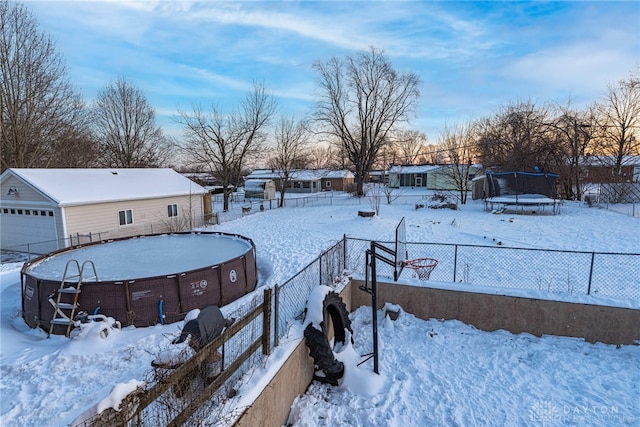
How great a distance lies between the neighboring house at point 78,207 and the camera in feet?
45.7

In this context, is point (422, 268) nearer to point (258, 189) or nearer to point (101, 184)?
point (101, 184)

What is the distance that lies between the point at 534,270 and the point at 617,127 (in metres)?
25.2

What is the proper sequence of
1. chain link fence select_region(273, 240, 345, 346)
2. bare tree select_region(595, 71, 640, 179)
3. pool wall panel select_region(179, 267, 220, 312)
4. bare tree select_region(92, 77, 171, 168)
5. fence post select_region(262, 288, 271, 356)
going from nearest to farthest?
fence post select_region(262, 288, 271, 356) < chain link fence select_region(273, 240, 345, 346) < pool wall panel select_region(179, 267, 220, 312) < bare tree select_region(595, 71, 640, 179) < bare tree select_region(92, 77, 171, 168)

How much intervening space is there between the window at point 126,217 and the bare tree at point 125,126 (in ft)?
59.5

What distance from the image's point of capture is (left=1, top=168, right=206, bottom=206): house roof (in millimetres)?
14141

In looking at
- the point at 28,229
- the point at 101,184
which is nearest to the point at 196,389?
the point at 28,229

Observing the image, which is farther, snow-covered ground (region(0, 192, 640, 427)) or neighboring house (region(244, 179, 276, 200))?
neighboring house (region(244, 179, 276, 200))

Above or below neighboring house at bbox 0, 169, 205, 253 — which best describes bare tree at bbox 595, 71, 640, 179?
above

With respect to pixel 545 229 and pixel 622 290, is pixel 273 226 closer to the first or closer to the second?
Answer: pixel 545 229

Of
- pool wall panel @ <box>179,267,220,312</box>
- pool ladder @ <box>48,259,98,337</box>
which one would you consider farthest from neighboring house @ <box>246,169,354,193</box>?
pool ladder @ <box>48,259,98,337</box>

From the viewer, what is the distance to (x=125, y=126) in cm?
3166

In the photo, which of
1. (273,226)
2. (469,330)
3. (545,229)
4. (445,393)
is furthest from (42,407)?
(545,229)

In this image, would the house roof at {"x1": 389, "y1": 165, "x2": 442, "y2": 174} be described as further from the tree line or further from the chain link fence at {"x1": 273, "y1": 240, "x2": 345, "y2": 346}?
the chain link fence at {"x1": 273, "y1": 240, "x2": 345, "y2": 346}

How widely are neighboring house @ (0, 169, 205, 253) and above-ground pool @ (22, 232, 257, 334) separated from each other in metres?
4.21
